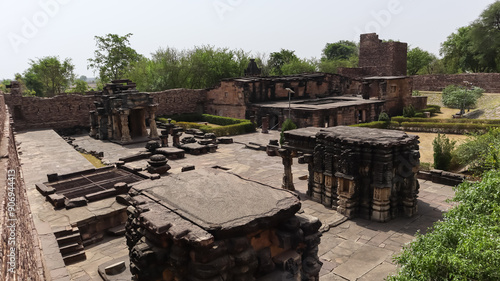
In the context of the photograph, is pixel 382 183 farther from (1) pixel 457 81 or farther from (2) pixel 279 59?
(2) pixel 279 59

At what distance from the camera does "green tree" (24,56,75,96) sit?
193ft

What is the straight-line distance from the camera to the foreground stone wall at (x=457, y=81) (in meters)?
36.4

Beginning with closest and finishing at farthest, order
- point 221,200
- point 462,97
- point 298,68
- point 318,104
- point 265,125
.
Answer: point 221,200
point 265,125
point 318,104
point 462,97
point 298,68

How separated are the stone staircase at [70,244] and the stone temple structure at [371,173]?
27.2 feet

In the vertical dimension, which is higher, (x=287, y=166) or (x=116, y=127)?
(x=116, y=127)

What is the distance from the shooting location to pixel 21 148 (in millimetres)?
21328

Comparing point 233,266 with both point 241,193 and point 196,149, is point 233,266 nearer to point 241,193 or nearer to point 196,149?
point 241,193

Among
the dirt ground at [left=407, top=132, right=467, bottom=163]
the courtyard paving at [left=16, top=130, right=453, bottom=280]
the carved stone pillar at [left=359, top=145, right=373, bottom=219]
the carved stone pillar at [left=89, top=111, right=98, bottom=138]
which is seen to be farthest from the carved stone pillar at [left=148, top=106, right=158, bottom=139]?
the dirt ground at [left=407, top=132, right=467, bottom=163]

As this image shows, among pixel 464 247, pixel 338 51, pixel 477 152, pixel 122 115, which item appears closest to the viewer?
pixel 464 247

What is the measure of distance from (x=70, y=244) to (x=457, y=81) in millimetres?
43306

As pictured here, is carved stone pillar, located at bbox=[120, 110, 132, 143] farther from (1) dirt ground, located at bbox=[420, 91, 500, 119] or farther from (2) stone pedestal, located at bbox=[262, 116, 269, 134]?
(1) dirt ground, located at bbox=[420, 91, 500, 119]

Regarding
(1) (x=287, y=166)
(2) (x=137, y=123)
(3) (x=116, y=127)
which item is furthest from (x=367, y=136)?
(2) (x=137, y=123)

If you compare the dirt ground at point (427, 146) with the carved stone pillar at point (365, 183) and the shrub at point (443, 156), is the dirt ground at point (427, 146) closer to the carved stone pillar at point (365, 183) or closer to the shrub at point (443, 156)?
the shrub at point (443, 156)

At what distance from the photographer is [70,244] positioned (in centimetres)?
957
